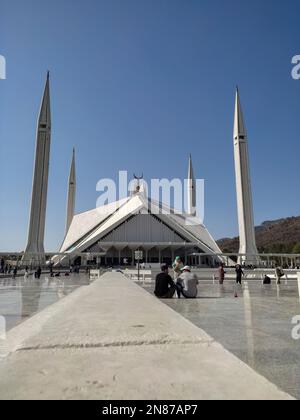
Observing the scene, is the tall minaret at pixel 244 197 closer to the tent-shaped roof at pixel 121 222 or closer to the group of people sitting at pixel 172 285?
the tent-shaped roof at pixel 121 222

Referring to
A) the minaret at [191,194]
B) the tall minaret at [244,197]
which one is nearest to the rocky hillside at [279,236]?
the minaret at [191,194]

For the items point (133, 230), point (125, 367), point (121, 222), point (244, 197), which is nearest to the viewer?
point (125, 367)

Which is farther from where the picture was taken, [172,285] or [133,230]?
[133,230]

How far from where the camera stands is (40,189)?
3350 centimetres

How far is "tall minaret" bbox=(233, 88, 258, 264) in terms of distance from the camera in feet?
110

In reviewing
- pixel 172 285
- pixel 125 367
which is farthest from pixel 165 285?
pixel 125 367

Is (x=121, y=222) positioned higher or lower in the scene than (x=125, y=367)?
higher

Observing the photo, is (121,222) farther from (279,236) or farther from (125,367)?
(279,236)

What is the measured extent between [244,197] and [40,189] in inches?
788

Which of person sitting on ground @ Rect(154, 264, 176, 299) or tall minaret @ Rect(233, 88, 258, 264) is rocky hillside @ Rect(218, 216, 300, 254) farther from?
person sitting on ground @ Rect(154, 264, 176, 299)

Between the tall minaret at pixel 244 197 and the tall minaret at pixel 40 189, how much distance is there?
62.9ft

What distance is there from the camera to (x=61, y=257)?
37.3 m

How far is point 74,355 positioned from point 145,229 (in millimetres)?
37001
